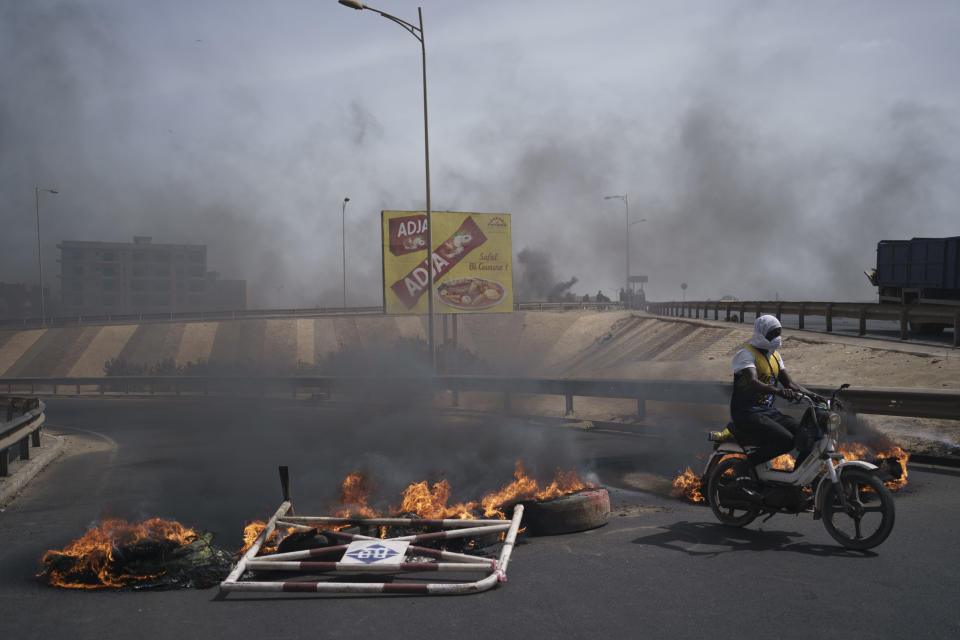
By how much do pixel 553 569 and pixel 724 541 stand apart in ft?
5.54

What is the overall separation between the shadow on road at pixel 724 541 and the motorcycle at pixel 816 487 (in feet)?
0.39

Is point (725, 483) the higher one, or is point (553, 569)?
point (725, 483)

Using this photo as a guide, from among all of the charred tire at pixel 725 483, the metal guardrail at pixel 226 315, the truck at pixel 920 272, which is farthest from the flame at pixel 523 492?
the metal guardrail at pixel 226 315

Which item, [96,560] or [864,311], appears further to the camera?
[864,311]

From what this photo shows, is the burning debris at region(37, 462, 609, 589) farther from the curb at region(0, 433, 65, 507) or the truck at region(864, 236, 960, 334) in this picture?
the truck at region(864, 236, 960, 334)

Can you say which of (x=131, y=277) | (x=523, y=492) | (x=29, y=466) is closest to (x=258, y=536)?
(x=523, y=492)

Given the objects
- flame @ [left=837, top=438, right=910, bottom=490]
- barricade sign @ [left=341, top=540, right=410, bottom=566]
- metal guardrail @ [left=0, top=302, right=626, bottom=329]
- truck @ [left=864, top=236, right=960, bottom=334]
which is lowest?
flame @ [left=837, top=438, right=910, bottom=490]

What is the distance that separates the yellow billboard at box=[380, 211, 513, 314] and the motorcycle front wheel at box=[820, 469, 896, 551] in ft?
73.9

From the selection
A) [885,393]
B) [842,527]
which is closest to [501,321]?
[885,393]

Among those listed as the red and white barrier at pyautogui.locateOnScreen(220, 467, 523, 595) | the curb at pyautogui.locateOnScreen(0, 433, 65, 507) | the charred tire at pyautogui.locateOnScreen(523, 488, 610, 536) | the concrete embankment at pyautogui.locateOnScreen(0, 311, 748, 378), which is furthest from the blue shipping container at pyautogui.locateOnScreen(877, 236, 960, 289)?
the curb at pyautogui.locateOnScreen(0, 433, 65, 507)

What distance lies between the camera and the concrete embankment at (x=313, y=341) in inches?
→ 1790

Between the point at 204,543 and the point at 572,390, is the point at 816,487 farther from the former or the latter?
the point at 572,390

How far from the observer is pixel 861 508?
224 inches

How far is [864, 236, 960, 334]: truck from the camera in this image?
80.9 feet
